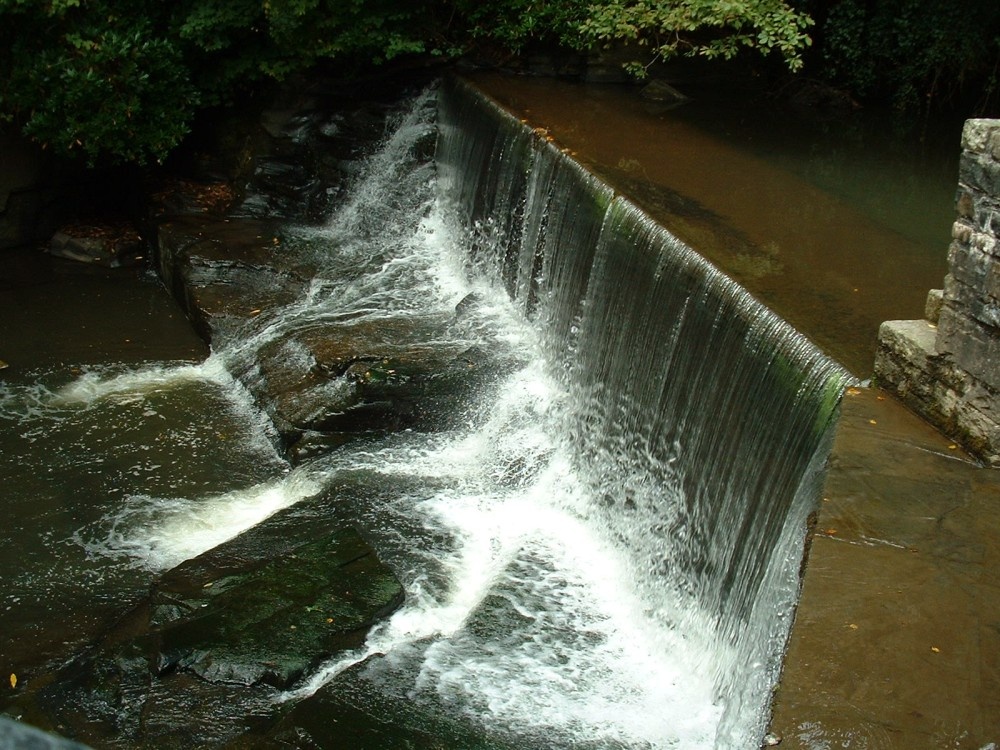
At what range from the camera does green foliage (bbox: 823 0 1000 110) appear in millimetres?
9969

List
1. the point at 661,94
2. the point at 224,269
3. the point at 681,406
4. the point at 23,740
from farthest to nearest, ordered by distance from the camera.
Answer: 1. the point at 661,94
2. the point at 224,269
3. the point at 681,406
4. the point at 23,740

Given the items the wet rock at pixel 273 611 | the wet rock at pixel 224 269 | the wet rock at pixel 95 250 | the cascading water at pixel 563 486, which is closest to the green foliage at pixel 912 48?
the cascading water at pixel 563 486

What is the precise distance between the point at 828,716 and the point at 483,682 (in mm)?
2216

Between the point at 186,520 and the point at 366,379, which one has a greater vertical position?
the point at 366,379

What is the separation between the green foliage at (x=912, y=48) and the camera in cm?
997

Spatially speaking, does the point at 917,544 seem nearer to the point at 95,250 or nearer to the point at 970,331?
the point at 970,331

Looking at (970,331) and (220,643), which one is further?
(220,643)

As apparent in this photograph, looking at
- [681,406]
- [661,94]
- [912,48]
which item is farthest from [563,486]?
[912,48]

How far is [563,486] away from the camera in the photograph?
6.73 meters

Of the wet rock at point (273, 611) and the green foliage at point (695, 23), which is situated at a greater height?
the green foliage at point (695, 23)

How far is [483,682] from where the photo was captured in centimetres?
497

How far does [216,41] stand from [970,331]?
728cm

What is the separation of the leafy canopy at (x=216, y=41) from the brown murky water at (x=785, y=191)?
652 mm

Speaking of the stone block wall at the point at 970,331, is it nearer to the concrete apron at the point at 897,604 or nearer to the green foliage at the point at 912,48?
the concrete apron at the point at 897,604
